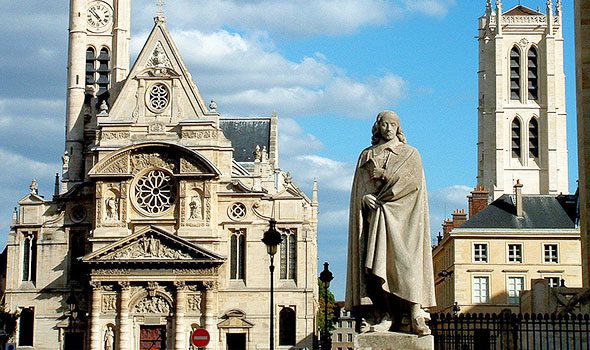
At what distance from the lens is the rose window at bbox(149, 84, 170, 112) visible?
57.7 m

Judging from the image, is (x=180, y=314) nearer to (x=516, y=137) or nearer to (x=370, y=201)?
(x=516, y=137)

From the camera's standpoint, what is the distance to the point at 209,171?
55688 mm

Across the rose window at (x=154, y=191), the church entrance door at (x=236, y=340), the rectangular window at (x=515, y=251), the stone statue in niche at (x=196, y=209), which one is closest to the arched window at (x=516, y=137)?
the rectangular window at (x=515, y=251)

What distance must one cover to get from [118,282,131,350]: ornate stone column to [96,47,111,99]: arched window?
12.0 meters

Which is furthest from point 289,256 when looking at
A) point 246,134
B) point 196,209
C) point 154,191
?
point 246,134

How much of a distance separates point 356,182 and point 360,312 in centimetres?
90

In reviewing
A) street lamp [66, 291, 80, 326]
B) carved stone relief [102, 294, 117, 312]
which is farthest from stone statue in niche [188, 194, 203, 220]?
street lamp [66, 291, 80, 326]

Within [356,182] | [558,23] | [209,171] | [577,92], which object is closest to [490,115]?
[558,23]

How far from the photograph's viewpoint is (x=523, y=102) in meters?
94.7

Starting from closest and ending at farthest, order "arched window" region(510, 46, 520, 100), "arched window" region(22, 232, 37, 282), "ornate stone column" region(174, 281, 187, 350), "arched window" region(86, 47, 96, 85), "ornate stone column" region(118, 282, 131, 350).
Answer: "ornate stone column" region(174, 281, 187, 350) → "ornate stone column" region(118, 282, 131, 350) → "arched window" region(22, 232, 37, 282) → "arched window" region(86, 47, 96, 85) → "arched window" region(510, 46, 520, 100)

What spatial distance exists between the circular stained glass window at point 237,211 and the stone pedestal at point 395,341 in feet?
160

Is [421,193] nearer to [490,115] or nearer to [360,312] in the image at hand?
[360,312]

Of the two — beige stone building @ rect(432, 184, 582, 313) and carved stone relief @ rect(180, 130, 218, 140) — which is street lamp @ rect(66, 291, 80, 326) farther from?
beige stone building @ rect(432, 184, 582, 313)

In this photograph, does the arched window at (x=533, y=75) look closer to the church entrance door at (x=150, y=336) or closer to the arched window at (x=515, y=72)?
the arched window at (x=515, y=72)
